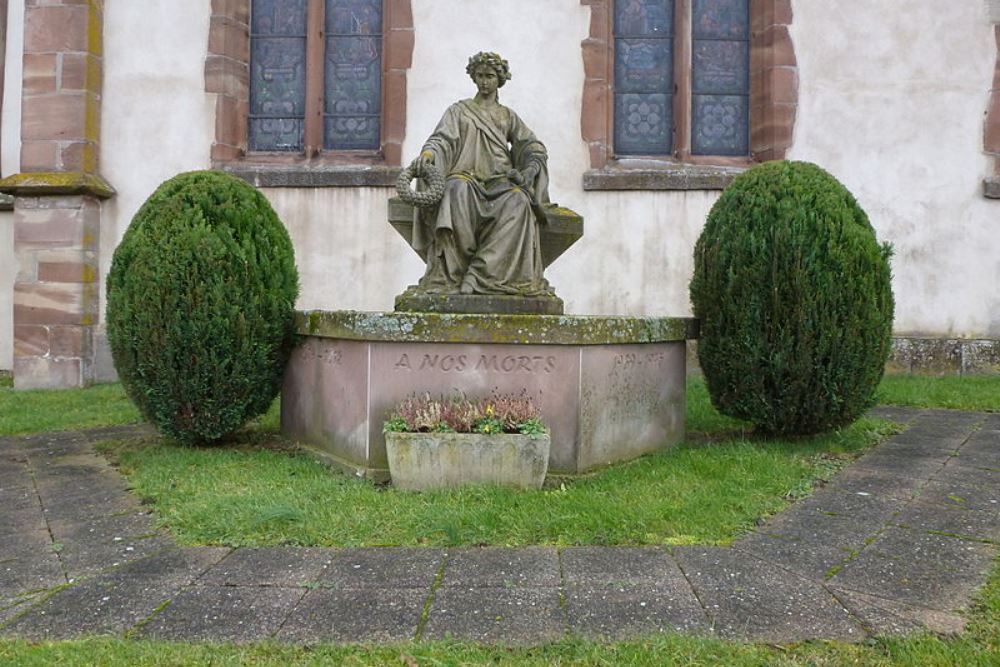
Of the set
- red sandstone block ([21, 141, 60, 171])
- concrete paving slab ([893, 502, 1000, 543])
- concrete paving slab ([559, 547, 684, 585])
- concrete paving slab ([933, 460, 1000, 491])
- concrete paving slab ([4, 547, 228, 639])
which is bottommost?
concrete paving slab ([4, 547, 228, 639])

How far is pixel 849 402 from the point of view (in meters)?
5.05

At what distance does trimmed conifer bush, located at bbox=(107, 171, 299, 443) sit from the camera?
5.01 meters

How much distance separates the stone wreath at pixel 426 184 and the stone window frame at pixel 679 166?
15.3ft

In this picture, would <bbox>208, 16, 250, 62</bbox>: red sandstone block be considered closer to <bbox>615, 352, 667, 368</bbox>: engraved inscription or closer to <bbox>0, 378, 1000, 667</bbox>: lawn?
<bbox>0, 378, 1000, 667</bbox>: lawn

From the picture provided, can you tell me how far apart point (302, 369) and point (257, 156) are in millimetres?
5496

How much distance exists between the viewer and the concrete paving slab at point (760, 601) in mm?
2479

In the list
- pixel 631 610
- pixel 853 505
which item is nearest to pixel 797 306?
pixel 853 505

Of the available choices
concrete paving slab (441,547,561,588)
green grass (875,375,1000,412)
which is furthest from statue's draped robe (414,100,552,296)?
green grass (875,375,1000,412)

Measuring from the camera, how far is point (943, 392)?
24.6ft

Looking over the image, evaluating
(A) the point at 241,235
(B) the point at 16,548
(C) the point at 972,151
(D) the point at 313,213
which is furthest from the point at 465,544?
(C) the point at 972,151

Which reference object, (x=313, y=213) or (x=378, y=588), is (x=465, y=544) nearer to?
(x=378, y=588)

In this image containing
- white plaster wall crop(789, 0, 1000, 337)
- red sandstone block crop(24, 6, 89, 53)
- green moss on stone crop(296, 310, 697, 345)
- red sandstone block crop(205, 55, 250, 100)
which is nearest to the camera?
green moss on stone crop(296, 310, 697, 345)

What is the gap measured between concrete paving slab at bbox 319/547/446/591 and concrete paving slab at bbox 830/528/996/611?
1.57m

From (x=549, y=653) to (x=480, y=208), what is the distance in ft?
10.7
